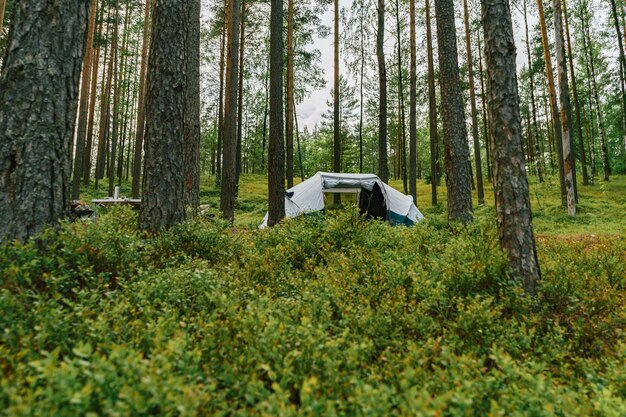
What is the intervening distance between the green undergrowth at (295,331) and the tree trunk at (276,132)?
141 inches

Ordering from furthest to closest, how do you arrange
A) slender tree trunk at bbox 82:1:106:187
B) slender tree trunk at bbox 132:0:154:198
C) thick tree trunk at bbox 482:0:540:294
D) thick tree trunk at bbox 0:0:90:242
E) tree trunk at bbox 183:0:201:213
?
1. slender tree trunk at bbox 82:1:106:187
2. slender tree trunk at bbox 132:0:154:198
3. tree trunk at bbox 183:0:201:213
4. thick tree trunk at bbox 482:0:540:294
5. thick tree trunk at bbox 0:0:90:242

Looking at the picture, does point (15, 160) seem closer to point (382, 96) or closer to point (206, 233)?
point (206, 233)

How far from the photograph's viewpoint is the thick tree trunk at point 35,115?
10.5ft

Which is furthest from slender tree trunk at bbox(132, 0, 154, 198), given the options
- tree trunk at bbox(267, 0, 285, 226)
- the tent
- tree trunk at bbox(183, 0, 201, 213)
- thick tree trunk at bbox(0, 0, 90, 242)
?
thick tree trunk at bbox(0, 0, 90, 242)

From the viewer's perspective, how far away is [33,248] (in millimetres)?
3016

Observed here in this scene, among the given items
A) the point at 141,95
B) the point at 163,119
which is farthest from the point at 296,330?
the point at 141,95

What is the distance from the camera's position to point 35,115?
3311 millimetres

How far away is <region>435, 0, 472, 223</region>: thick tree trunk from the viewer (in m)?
7.64

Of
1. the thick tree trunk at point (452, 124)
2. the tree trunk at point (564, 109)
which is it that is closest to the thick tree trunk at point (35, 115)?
the thick tree trunk at point (452, 124)

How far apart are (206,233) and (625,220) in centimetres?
1721

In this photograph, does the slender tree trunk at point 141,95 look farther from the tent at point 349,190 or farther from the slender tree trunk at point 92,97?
the tent at point 349,190

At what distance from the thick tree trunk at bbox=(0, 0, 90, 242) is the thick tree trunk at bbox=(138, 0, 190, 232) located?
1617 millimetres

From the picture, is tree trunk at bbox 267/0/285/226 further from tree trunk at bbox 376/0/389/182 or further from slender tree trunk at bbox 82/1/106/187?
slender tree trunk at bbox 82/1/106/187

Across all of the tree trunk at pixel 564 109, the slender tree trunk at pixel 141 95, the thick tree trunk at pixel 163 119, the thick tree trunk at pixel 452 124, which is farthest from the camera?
the slender tree trunk at pixel 141 95
